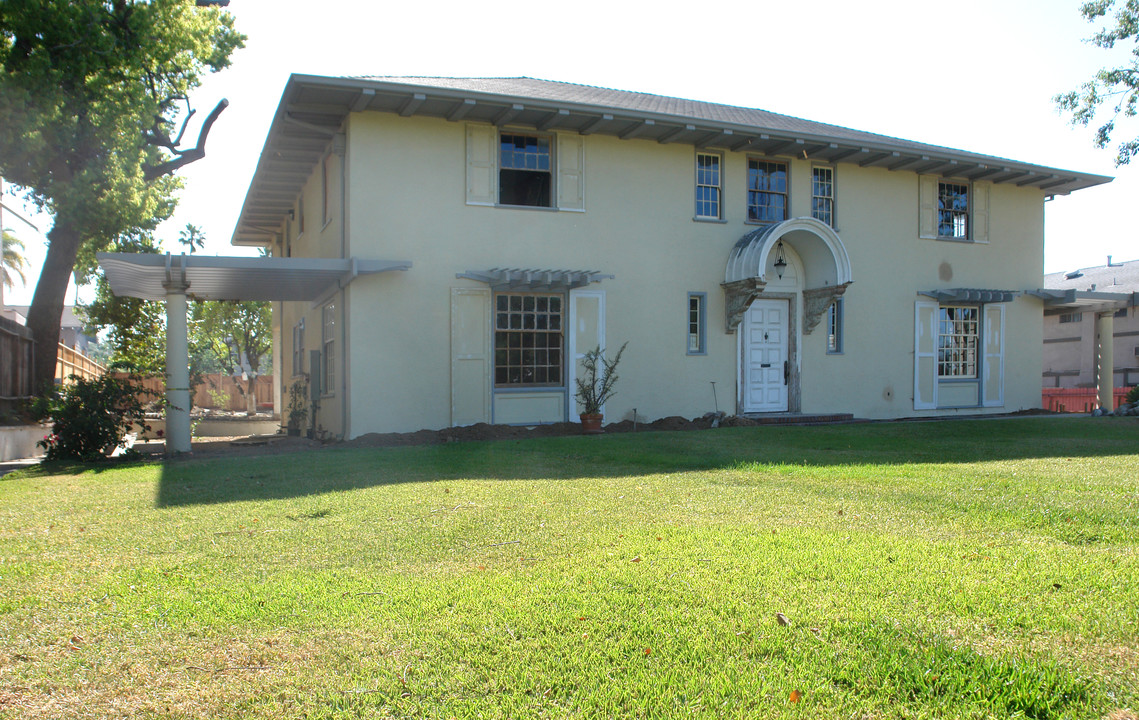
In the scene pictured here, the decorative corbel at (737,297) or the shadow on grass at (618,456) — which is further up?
the decorative corbel at (737,297)

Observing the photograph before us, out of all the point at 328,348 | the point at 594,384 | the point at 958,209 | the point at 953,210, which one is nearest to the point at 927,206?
the point at 953,210

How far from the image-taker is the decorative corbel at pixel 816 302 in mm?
15195

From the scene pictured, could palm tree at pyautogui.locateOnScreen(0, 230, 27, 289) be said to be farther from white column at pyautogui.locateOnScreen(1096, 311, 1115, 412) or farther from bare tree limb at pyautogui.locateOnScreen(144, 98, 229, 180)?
white column at pyautogui.locateOnScreen(1096, 311, 1115, 412)

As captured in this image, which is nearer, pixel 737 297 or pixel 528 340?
pixel 528 340

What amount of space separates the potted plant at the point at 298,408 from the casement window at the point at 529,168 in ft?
18.8

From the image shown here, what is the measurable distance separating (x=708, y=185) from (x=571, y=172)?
273cm

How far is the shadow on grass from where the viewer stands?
26.6 ft

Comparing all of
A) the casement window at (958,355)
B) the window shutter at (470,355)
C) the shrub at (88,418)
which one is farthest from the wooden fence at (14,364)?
the casement window at (958,355)

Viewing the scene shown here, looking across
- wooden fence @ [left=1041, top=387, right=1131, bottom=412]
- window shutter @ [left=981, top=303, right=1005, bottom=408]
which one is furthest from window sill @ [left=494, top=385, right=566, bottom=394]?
wooden fence @ [left=1041, top=387, right=1131, bottom=412]

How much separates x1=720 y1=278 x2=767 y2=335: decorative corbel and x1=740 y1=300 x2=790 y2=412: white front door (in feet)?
1.64

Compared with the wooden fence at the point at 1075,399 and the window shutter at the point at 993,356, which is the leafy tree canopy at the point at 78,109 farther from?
the wooden fence at the point at 1075,399

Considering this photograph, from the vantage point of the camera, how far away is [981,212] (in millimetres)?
17734

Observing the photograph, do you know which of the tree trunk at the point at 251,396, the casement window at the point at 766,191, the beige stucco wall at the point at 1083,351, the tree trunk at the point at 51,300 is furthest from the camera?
the tree trunk at the point at 251,396

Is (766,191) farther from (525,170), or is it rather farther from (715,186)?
(525,170)
